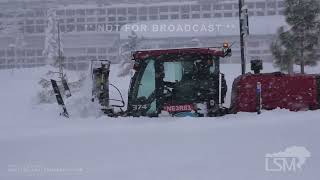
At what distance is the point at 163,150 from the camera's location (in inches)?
269

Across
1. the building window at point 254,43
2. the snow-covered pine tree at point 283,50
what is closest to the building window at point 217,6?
the building window at point 254,43

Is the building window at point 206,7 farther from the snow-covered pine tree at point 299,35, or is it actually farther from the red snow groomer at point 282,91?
the red snow groomer at point 282,91

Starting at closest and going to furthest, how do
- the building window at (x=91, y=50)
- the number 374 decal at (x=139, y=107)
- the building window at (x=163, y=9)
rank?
the number 374 decal at (x=139, y=107) → the building window at (x=91, y=50) → the building window at (x=163, y=9)

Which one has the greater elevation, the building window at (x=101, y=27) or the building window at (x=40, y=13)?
the building window at (x=40, y=13)

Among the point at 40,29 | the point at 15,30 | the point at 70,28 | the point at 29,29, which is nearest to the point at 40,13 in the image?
the point at 40,29

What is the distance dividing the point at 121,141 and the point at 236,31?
196 feet

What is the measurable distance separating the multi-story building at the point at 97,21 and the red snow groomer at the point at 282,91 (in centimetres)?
6012

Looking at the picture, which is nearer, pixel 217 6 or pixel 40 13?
pixel 217 6

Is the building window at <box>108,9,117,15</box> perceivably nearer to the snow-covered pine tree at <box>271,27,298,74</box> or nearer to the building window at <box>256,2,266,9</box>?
the building window at <box>256,2,266,9</box>

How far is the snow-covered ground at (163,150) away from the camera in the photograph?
6.16 m

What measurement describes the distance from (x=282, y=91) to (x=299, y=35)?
19.8 metres

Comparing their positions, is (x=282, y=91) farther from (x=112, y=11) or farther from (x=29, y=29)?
(x=29, y=29)

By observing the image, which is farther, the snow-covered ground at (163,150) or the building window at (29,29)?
the building window at (29,29)

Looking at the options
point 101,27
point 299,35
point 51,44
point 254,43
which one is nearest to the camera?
point 299,35
